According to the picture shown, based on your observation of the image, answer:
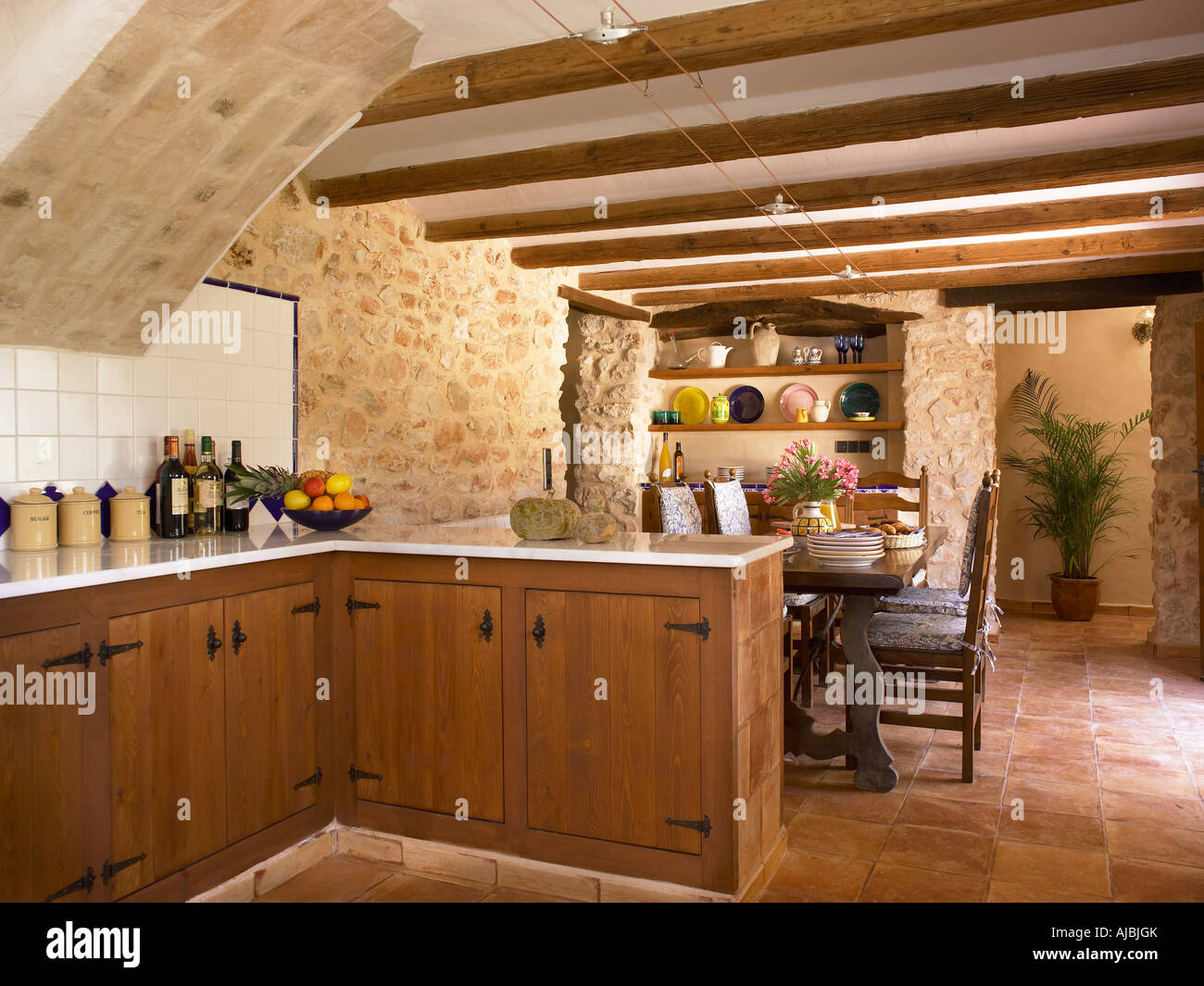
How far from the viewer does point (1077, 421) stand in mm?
7203

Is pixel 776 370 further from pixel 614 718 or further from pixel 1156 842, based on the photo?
pixel 614 718

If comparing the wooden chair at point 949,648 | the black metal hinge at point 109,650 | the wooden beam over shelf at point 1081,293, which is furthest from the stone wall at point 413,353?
the wooden beam over shelf at point 1081,293

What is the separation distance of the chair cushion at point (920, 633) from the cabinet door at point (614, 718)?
1.43 metres

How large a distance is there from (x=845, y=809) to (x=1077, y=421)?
512 cm

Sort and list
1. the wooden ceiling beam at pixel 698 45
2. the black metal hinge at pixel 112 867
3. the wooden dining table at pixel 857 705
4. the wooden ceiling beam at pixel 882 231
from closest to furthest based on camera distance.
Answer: the black metal hinge at pixel 112 867, the wooden ceiling beam at pixel 698 45, the wooden dining table at pixel 857 705, the wooden ceiling beam at pixel 882 231

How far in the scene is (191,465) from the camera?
10.2 feet

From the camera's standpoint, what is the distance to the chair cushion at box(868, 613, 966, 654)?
11.6ft

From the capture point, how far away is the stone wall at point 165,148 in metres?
2.28

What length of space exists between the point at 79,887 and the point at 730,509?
3.35 m

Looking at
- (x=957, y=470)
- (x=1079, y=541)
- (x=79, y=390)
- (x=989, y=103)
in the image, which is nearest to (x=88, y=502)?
(x=79, y=390)

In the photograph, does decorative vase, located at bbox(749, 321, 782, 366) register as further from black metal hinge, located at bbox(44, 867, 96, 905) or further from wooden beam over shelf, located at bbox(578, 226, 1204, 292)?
black metal hinge, located at bbox(44, 867, 96, 905)

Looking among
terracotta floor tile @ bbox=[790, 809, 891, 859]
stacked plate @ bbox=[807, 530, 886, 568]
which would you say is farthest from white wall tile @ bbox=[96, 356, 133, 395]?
terracotta floor tile @ bbox=[790, 809, 891, 859]

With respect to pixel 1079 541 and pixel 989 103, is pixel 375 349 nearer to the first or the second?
pixel 989 103

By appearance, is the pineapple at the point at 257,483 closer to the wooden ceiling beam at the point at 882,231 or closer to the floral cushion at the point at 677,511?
the floral cushion at the point at 677,511
